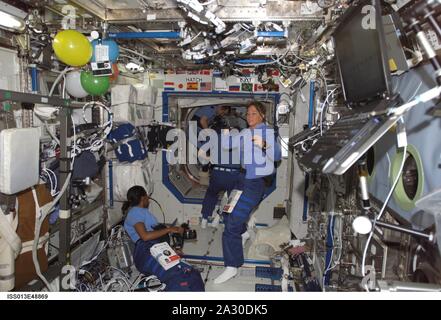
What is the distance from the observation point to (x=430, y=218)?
131 cm

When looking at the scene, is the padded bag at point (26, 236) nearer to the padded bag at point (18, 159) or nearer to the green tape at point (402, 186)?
the padded bag at point (18, 159)

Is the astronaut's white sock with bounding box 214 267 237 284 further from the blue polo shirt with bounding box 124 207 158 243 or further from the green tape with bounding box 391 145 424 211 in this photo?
the green tape with bounding box 391 145 424 211

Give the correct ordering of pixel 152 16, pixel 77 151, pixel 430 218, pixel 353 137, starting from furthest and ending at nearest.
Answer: pixel 77 151 < pixel 152 16 < pixel 430 218 < pixel 353 137

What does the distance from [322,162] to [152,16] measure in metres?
2.06

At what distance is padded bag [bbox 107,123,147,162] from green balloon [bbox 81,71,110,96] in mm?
1600

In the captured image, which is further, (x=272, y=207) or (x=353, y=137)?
(x=272, y=207)

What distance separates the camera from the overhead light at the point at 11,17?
7.88ft

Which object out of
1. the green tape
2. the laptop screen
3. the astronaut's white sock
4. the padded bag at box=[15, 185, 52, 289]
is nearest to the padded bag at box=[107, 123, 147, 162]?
the padded bag at box=[15, 185, 52, 289]

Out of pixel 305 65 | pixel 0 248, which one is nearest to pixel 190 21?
pixel 305 65

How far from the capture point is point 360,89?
5.33ft

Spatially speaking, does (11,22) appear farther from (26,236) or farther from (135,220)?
(135,220)

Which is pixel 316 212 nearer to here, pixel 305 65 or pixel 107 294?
pixel 305 65

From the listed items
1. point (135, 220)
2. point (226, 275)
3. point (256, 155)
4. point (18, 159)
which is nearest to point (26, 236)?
point (18, 159)

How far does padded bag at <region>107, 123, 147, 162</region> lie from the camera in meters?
4.86
